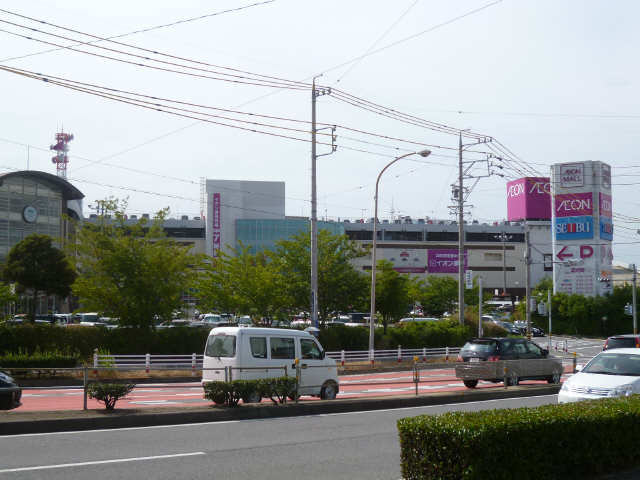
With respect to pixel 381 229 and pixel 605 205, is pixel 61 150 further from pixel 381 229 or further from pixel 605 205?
pixel 605 205

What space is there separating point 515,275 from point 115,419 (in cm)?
9921

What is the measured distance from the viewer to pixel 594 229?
70.4 m

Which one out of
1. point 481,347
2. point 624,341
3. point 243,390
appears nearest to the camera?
point 243,390

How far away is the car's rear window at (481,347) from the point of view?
23625 millimetres

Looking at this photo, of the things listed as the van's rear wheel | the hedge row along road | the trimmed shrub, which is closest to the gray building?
the hedge row along road

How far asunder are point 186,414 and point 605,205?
64.9 m

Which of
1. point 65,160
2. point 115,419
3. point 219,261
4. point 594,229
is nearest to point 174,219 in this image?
point 65,160

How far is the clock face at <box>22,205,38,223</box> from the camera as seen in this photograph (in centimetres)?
5822

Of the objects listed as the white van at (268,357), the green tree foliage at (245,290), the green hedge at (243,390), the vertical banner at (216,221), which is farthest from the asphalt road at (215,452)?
the vertical banner at (216,221)

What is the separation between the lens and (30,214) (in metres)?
58.7

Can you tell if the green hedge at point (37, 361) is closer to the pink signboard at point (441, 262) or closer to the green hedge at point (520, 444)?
the green hedge at point (520, 444)

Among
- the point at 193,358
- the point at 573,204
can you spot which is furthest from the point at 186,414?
the point at 573,204

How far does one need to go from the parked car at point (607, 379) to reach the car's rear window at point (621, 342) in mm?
12822

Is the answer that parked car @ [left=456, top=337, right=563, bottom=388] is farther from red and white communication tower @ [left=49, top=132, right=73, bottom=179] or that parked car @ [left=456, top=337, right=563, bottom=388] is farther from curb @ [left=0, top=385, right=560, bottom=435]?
red and white communication tower @ [left=49, top=132, right=73, bottom=179]
